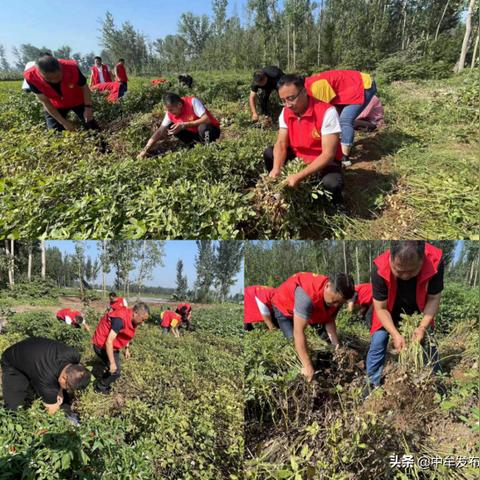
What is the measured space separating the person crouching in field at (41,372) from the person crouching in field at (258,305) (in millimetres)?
1343

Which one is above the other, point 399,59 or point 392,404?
point 399,59

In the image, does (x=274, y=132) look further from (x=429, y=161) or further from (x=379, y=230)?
(x=379, y=230)

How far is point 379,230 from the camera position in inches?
120

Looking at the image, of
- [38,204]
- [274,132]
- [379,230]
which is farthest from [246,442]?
[274,132]

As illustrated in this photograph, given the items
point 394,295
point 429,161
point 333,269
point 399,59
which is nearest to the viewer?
point 394,295

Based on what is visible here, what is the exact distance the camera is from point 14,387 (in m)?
2.81

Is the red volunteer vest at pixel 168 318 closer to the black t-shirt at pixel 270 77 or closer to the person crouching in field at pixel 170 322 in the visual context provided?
the person crouching in field at pixel 170 322

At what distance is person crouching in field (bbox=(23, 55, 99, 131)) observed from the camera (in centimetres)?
420

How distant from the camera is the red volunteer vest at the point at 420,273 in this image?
2414 mm

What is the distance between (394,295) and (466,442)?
0.97 metres

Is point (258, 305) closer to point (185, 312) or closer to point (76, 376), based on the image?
point (185, 312)

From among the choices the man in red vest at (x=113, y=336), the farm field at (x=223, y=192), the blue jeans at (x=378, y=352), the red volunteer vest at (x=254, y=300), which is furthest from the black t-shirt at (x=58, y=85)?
the blue jeans at (x=378, y=352)

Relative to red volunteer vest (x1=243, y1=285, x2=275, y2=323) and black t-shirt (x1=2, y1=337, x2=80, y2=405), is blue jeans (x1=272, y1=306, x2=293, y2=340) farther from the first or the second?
black t-shirt (x1=2, y1=337, x2=80, y2=405)

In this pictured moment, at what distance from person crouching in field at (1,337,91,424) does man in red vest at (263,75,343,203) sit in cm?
230
